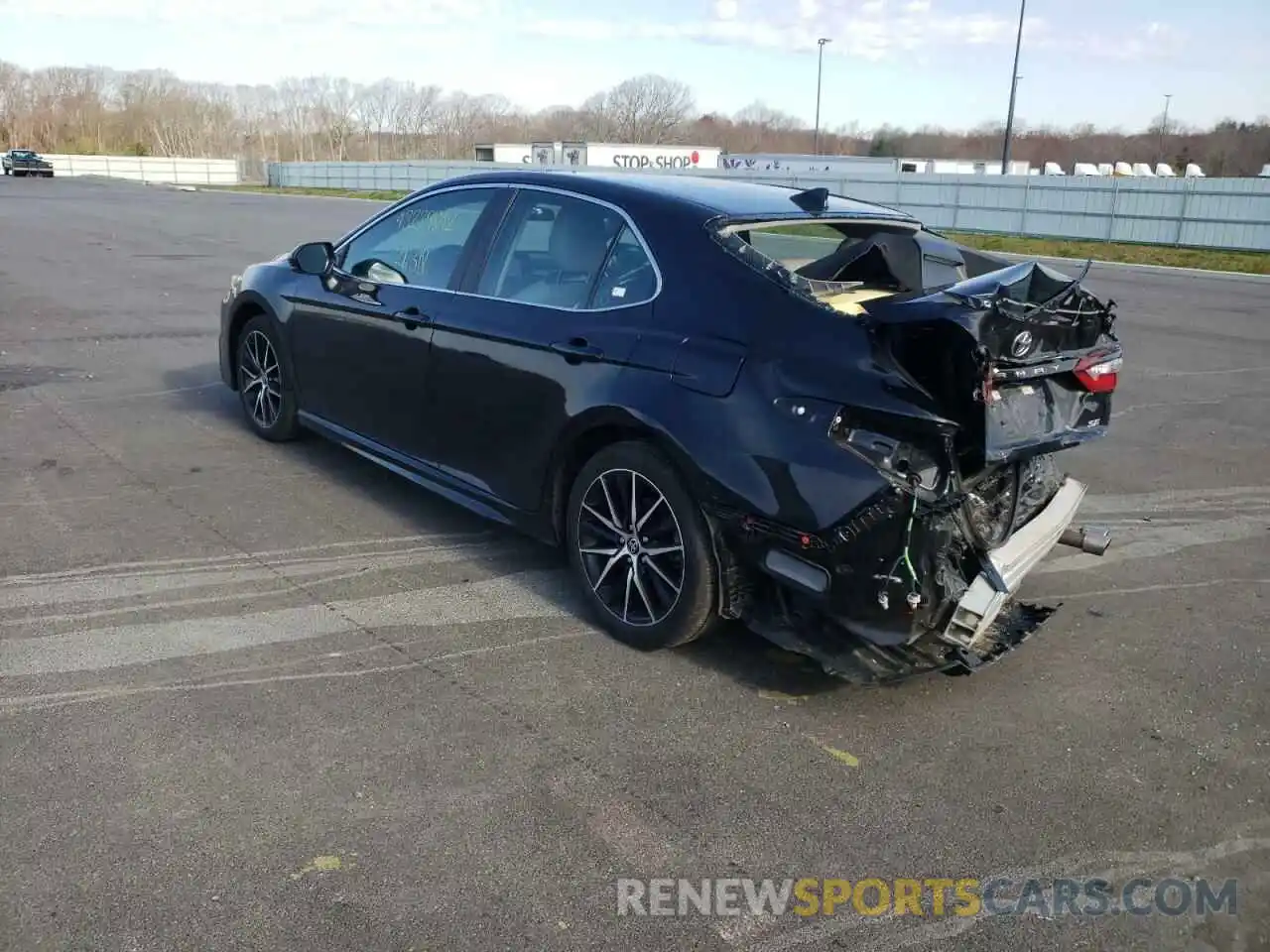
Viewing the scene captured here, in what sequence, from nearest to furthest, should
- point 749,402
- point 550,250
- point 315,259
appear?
point 749,402 → point 550,250 → point 315,259

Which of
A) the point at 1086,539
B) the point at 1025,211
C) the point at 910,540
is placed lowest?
the point at 1086,539

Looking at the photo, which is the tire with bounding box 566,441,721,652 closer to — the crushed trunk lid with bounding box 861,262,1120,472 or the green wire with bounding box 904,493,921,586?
the green wire with bounding box 904,493,921,586

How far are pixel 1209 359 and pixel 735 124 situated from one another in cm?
13568

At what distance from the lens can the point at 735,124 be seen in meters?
139

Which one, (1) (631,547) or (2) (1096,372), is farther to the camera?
(1) (631,547)

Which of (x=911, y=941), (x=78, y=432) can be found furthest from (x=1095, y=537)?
(x=78, y=432)

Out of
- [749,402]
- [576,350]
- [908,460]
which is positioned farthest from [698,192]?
[908,460]

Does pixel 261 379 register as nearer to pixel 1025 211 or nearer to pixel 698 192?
pixel 698 192

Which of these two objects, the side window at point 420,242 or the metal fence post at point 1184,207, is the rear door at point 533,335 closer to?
the side window at point 420,242

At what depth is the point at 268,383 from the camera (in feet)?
21.8

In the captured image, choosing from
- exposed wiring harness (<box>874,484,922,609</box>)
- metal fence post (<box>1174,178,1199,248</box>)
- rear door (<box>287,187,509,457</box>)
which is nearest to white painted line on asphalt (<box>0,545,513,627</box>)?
rear door (<box>287,187,509,457</box>)

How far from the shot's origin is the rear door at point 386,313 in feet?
16.8

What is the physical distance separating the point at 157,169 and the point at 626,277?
82121 mm

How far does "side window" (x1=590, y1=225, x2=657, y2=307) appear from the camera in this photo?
4180mm
